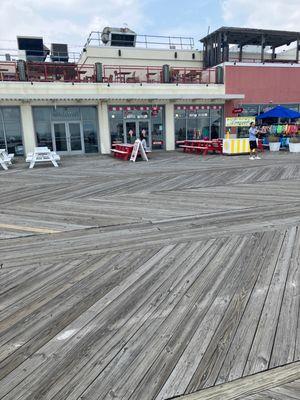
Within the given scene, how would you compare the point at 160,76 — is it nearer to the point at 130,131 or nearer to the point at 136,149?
the point at 130,131

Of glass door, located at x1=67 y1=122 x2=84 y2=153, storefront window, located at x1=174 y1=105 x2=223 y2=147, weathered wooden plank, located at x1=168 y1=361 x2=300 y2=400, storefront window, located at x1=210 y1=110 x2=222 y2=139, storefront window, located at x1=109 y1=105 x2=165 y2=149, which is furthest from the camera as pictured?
storefront window, located at x1=210 y1=110 x2=222 y2=139

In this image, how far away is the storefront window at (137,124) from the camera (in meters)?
18.2

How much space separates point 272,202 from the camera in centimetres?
680

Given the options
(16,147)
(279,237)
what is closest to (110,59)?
(16,147)

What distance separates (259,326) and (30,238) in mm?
3714

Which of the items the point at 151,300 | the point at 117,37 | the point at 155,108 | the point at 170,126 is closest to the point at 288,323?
the point at 151,300

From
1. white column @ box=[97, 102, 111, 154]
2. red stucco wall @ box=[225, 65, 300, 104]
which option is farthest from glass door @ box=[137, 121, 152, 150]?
red stucco wall @ box=[225, 65, 300, 104]

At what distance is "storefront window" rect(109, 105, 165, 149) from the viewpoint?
59.8 feet

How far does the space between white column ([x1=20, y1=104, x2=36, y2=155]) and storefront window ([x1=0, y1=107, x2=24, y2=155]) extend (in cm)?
25

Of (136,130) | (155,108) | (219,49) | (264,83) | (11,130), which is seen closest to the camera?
(11,130)

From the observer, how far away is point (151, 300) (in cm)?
326

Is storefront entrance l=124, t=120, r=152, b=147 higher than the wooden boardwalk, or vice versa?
storefront entrance l=124, t=120, r=152, b=147

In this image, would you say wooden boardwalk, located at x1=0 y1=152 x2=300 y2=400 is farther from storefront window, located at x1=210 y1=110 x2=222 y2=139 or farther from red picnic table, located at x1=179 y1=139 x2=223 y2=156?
storefront window, located at x1=210 y1=110 x2=222 y2=139

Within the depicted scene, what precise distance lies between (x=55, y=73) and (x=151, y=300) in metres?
18.4
